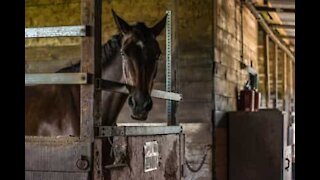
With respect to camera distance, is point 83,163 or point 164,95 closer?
point 83,163

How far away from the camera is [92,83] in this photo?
2543 mm

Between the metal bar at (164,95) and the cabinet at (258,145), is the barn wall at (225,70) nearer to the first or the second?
the cabinet at (258,145)

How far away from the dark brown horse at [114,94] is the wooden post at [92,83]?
0.55m

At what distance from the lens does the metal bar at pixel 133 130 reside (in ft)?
8.50

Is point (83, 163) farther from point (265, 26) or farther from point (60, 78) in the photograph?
point (265, 26)

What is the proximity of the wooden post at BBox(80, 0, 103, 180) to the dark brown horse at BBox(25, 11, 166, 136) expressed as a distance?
55 cm

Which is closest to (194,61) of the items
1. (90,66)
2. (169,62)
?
(169,62)

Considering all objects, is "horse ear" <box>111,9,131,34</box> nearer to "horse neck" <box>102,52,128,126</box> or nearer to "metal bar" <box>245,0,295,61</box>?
"horse neck" <box>102,52,128,126</box>

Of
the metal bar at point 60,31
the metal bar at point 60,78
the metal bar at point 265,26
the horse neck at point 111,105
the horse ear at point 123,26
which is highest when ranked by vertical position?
the metal bar at point 265,26

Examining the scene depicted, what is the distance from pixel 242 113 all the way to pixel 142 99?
3142mm

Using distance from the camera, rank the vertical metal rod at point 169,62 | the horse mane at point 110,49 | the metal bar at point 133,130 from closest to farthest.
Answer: the metal bar at point 133,130
the horse mane at point 110,49
the vertical metal rod at point 169,62

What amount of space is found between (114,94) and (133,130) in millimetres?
659

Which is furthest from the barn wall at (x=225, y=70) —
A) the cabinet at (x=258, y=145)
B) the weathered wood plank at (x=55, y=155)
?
the weathered wood plank at (x=55, y=155)
